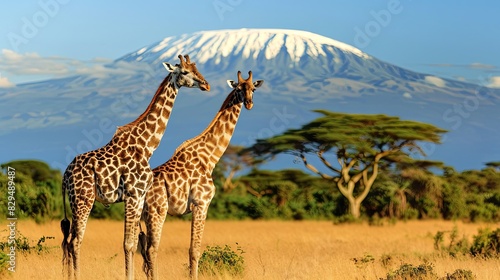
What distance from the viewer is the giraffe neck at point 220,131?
12.4m

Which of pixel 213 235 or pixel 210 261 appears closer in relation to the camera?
pixel 210 261

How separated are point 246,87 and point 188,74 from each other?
3.65 ft

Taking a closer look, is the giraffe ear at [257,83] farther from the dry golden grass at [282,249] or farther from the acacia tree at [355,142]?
the acacia tree at [355,142]

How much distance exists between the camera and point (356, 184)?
41562mm

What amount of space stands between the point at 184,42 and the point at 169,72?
4037 inches

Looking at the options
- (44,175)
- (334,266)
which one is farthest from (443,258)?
(44,175)

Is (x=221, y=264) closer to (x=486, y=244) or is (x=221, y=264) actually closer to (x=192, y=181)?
(x=192, y=181)

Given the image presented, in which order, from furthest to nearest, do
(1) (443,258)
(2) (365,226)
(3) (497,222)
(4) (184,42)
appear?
(4) (184,42) → (3) (497,222) → (2) (365,226) → (1) (443,258)

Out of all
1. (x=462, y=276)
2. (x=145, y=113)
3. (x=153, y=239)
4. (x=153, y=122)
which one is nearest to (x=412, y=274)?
(x=462, y=276)

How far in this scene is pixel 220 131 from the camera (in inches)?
494

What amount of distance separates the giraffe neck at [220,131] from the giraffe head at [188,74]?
4.07 feet

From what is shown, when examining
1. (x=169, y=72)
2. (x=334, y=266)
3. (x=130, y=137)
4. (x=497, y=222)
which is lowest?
(x=497, y=222)

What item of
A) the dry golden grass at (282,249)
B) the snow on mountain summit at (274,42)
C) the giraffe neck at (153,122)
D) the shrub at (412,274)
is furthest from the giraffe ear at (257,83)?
the snow on mountain summit at (274,42)

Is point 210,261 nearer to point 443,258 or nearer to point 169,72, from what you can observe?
point 169,72
